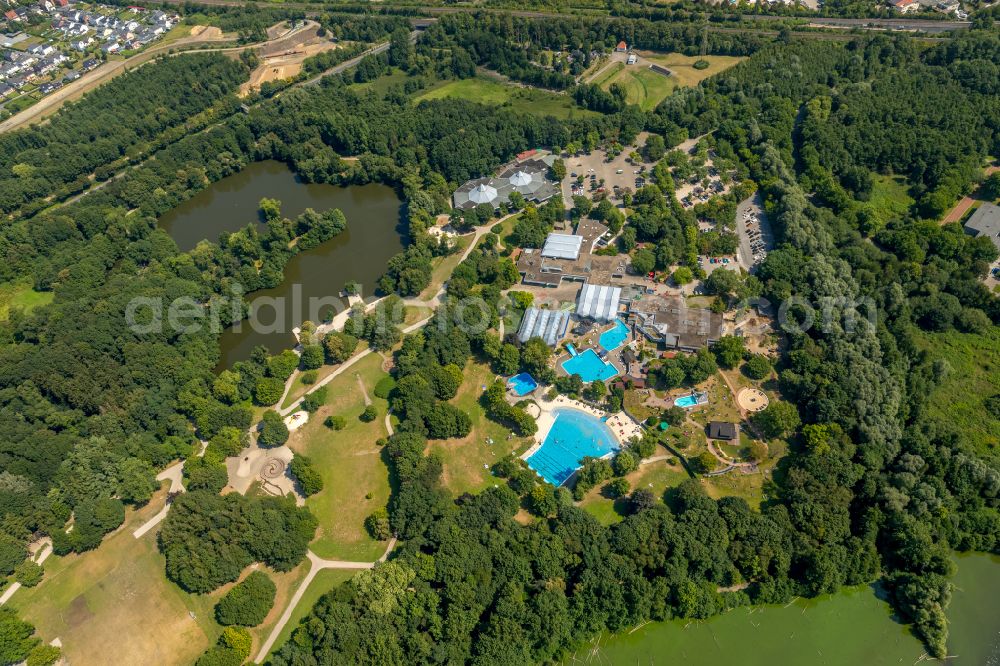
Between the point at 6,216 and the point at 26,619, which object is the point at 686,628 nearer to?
the point at 26,619

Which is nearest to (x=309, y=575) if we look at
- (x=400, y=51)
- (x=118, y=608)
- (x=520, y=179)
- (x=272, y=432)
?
(x=272, y=432)

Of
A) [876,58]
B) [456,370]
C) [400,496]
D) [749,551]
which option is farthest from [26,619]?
[876,58]

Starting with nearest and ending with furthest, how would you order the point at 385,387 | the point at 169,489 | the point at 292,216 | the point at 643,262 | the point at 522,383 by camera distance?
the point at 169,489 < the point at 522,383 < the point at 385,387 < the point at 643,262 < the point at 292,216

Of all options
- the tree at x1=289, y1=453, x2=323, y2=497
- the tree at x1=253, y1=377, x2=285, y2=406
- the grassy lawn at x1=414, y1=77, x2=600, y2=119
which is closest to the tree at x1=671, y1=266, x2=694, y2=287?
the grassy lawn at x1=414, y1=77, x2=600, y2=119

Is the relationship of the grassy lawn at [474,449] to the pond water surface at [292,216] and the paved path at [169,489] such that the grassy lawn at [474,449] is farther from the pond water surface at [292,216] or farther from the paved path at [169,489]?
the paved path at [169,489]

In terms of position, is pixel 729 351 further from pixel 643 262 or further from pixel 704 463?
pixel 643 262

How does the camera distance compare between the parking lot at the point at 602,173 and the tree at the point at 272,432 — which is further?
the parking lot at the point at 602,173

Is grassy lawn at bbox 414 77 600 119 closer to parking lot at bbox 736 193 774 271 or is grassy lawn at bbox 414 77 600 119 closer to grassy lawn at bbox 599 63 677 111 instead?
grassy lawn at bbox 599 63 677 111

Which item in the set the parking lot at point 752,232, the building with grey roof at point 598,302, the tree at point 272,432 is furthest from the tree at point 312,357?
the parking lot at point 752,232
